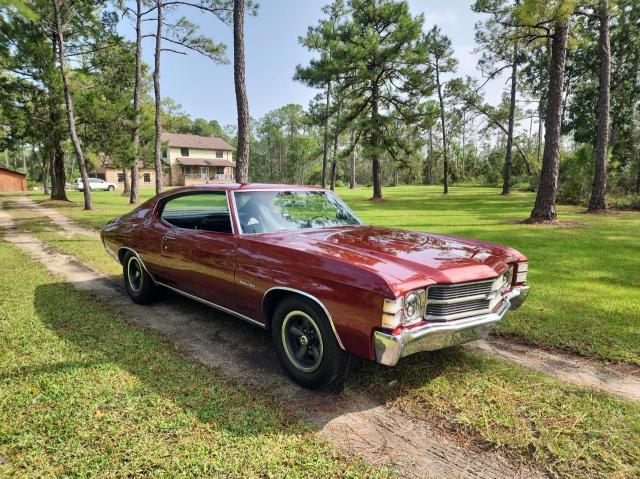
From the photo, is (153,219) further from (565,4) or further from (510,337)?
(565,4)

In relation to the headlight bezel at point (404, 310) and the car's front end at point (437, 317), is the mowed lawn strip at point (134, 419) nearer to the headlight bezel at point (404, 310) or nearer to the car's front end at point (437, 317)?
the car's front end at point (437, 317)

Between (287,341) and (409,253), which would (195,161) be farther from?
(409,253)

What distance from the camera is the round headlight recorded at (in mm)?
2635

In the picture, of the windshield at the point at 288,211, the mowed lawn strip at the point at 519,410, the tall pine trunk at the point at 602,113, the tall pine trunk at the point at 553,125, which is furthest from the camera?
the tall pine trunk at the point at 602,113

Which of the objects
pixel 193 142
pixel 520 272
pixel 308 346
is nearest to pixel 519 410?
pixel 520 272

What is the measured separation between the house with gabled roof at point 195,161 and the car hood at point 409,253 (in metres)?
51.1

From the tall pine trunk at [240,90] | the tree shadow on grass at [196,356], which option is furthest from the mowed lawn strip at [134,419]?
the tall pine trunk at [240,90]

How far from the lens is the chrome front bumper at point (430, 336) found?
2.55 metres

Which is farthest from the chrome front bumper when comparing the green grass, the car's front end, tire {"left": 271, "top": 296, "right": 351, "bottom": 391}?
the green grass

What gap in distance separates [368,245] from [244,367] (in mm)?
1536

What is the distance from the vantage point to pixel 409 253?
126 inches

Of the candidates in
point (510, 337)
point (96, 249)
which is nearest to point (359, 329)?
point (510, 337)

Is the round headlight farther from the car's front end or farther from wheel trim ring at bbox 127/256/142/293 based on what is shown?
wheel trim ring at bbox 127/256/142/293

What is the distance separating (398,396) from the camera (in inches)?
119
